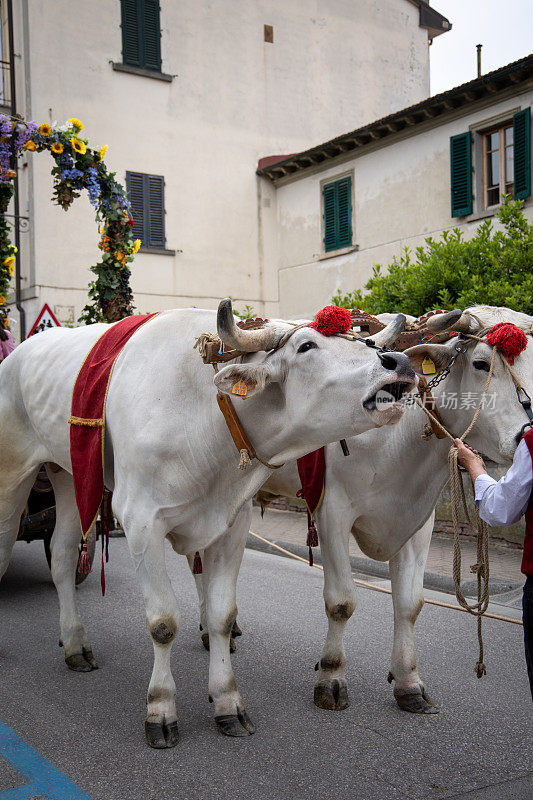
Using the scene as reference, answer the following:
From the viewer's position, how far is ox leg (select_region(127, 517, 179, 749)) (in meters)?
3.80

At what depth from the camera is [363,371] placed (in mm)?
3186

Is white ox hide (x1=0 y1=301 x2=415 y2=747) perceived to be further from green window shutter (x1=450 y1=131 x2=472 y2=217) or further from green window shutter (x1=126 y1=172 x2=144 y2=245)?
green window shutter (x1=126 y1=172 x2=144 y2=245)

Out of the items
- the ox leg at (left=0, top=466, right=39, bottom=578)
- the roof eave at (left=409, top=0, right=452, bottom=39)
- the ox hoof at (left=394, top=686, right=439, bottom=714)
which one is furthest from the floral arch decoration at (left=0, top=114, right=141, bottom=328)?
the roof eave at (left=409, top=0, right=452, bottom=39)

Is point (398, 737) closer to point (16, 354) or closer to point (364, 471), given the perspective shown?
point (364, 471)

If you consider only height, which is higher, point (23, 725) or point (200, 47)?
point (200, 47)

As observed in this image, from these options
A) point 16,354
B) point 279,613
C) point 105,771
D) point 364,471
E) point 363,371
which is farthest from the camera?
point 279,613

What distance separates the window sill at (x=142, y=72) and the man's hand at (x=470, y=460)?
1621 centimetres

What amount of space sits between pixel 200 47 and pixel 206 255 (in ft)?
16.1

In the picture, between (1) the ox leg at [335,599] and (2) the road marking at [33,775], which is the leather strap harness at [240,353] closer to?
(1) the ox leg at [335,599]

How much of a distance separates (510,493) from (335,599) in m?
1.65

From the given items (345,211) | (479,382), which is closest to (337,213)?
(345,211)

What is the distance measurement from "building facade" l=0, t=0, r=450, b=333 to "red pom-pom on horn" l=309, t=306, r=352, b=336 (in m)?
14.1

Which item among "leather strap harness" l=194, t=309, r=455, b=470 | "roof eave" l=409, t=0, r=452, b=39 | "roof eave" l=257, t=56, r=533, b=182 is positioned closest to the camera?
"leather strap harness" l=194, t=309, r=455, b=470

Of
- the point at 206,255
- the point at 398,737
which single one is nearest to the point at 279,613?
the point at 398,737
